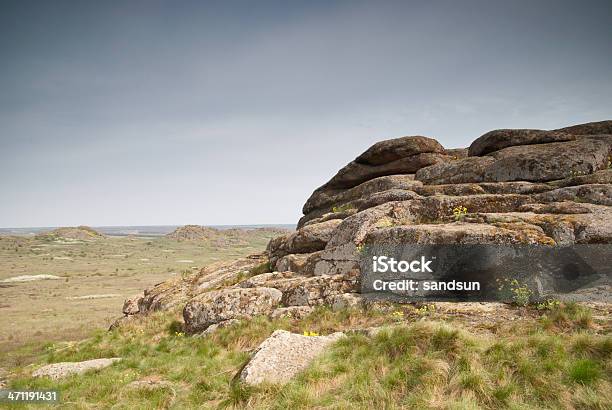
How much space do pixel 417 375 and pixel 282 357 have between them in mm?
3365

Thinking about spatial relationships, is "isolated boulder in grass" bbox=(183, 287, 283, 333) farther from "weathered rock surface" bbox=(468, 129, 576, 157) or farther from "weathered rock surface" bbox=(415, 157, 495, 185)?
"weathered rock surface" bbox=(468, 129, 576, 157)

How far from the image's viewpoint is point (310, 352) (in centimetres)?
937

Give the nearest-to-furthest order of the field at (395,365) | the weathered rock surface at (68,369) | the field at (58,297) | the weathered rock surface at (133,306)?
1. the field at (395,365)
2. the weathered rock surface at (68,369)
3. the weathered rock surface at (133,306)
4. the field at (58,297)

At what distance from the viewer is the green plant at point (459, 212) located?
1480 centimetres

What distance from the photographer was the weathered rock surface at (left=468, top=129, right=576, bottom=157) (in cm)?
2080

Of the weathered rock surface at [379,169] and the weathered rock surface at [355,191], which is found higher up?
the weathered rock surface at [379,169]

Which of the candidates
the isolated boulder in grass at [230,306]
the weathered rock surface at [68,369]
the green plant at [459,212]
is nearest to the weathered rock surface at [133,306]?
the isolated boulder in grass at [230,306]

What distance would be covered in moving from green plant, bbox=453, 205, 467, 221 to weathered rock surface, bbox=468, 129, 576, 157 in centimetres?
944

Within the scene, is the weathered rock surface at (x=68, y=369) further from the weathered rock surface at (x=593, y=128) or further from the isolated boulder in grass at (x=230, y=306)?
the weathered rock surface at (x=593, y=128)

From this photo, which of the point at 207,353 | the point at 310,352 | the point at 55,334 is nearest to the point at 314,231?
the point at 207,353

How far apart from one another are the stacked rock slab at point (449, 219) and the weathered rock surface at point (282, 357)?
3989 millimetres

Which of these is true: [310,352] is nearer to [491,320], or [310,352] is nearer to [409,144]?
[491,320]

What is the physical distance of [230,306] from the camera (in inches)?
616

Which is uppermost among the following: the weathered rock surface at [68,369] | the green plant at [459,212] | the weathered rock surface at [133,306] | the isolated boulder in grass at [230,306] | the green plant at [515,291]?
the green plant at [459,212]
